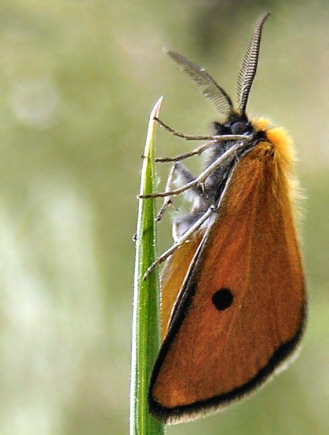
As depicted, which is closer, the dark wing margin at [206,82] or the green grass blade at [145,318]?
the green grass blade at [145,318]

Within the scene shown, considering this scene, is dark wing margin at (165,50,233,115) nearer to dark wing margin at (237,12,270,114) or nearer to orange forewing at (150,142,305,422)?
dark wing margin at (237,12,270,114)

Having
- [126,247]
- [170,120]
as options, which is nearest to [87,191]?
[126,247]

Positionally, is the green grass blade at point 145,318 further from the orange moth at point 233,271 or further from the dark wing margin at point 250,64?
the dark wing margin at point 250,64

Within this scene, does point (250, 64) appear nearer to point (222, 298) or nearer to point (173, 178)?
point (173, 178)

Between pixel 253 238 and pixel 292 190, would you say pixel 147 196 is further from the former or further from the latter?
pixel 292 190

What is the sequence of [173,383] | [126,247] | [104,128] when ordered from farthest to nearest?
1. [104,128]
2. [126,247]
3. [173,383]

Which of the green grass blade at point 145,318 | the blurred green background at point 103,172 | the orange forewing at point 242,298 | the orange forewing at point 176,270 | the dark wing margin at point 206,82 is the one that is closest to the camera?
the green grass blade at point 145,318

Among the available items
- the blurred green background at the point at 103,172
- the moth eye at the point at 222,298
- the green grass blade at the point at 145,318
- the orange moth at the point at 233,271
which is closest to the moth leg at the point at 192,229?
the orange moth at the point at 233,271

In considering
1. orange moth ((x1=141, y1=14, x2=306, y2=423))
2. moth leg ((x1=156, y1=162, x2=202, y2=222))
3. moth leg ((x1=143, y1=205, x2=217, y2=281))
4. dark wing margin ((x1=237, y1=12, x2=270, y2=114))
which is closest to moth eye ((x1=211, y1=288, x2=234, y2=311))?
orange moth ((x1=141, y1=14, x2=306, y2=423))

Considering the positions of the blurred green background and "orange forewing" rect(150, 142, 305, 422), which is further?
the blurred green background
